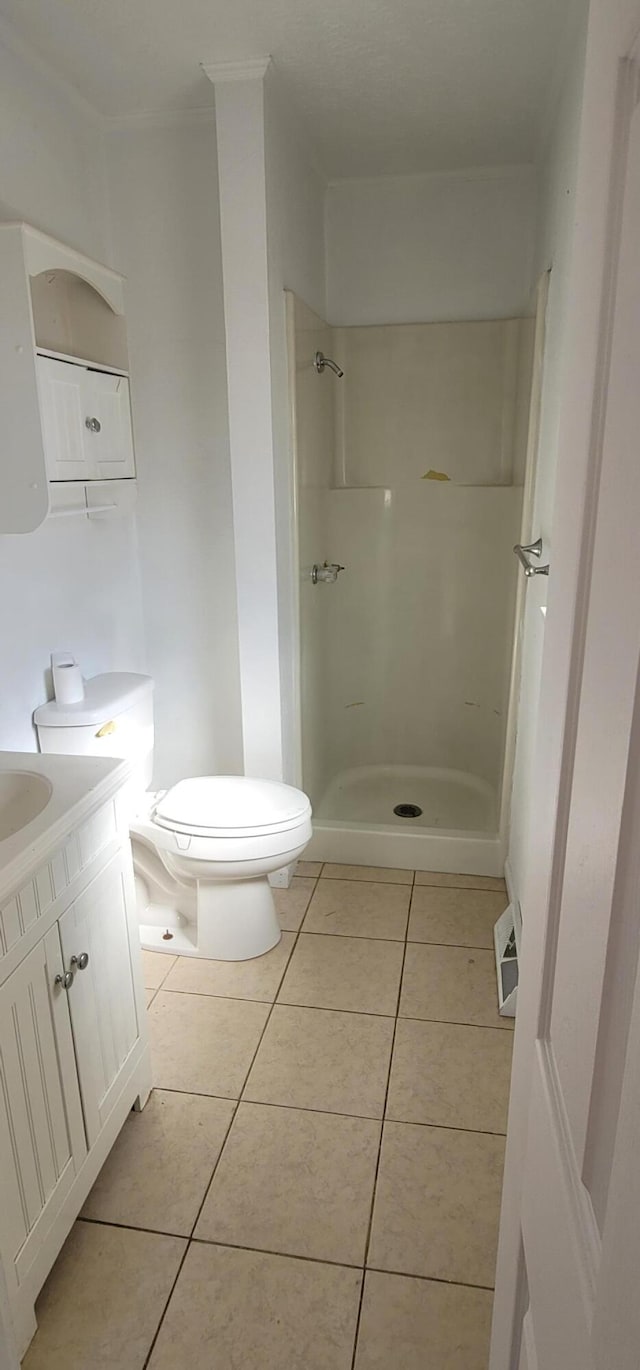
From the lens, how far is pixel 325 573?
292 cm

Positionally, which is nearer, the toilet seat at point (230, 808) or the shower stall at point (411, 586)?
the toilet seat at point (230, 808)

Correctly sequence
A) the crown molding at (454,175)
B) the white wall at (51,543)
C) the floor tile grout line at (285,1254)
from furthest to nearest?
1. the crown molding at (454,175)
2. the white wall at (51,543)
3. the floor tile grout line at (285,1254)

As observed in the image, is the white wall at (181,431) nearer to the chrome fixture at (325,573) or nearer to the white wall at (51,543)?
the white wall at (51,543)

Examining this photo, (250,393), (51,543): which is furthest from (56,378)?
(250,393)

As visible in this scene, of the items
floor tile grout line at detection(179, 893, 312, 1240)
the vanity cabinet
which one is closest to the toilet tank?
the vanity cabinet

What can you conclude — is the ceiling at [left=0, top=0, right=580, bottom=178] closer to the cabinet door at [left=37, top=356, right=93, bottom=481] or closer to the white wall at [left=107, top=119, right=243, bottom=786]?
the white wall at [left=107, top=119, right=243, bottom=786]

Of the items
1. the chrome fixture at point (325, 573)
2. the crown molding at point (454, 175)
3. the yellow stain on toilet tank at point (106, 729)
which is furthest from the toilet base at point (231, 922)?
the crown molding at point (454, 175)

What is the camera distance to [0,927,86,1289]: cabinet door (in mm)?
1225

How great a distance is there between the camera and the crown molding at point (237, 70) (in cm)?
201

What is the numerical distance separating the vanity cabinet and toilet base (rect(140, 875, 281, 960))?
1175 millimetres

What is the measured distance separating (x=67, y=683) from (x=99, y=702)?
10 cm

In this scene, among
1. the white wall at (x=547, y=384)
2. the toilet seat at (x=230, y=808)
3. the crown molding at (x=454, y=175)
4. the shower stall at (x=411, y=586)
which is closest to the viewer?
the white wall at (x=547, y=384)

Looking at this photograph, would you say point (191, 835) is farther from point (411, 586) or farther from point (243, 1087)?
point (411, 586)

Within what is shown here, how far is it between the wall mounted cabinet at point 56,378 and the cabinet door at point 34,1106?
982 millimetres
